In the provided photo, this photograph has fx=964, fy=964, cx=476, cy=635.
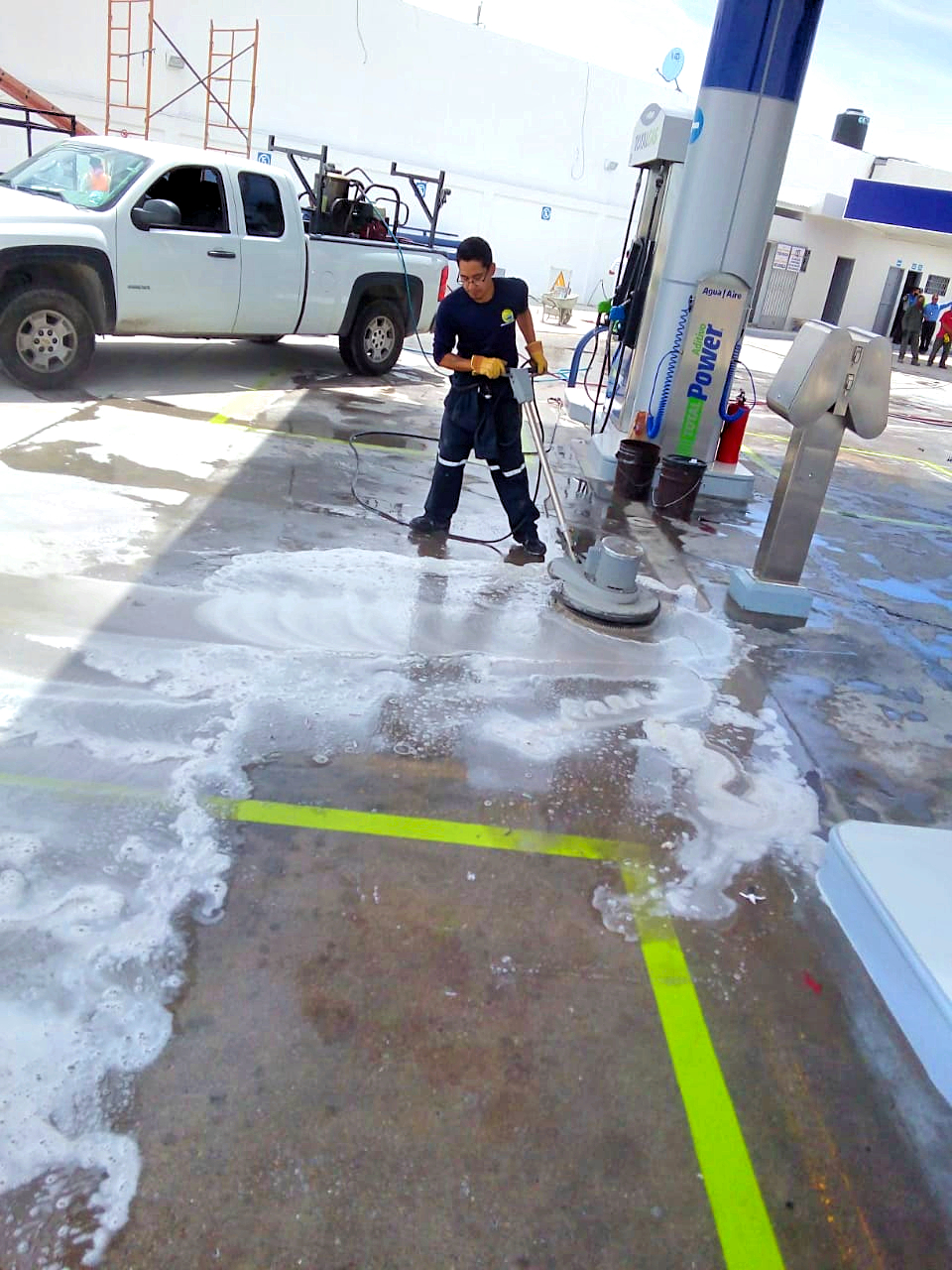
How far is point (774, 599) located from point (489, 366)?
228 centimetres

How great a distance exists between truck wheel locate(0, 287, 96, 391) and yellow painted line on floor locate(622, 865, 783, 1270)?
23.1 ft

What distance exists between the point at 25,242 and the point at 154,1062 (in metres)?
7.03

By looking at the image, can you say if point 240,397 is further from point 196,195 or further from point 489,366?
point 489,366

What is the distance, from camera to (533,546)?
6.25 m

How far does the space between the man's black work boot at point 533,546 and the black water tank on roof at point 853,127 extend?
1546 inches

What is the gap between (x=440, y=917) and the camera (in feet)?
10.0

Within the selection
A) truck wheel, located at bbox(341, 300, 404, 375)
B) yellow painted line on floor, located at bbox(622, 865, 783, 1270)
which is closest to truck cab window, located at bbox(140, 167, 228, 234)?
truck wheel, located at bbox(341, 300, 404, 375)

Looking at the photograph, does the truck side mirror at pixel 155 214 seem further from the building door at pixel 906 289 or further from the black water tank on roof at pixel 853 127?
the black water tank on roof at pixel 853 127

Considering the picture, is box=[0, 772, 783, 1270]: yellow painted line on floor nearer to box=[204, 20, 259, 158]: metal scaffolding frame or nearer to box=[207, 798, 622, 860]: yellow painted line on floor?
box=[207, 798, 622, 860]: yellow painted line on floor

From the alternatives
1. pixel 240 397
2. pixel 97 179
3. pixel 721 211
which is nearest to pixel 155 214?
pixel 97 179

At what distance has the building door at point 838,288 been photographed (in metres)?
32.5

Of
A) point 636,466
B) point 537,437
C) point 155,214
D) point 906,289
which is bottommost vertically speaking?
point 636,466

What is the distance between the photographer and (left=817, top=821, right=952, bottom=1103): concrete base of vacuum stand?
107 inches

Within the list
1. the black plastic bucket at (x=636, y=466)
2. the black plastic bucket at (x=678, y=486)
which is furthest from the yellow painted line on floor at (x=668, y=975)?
the black plastic bucket at (x=636, y=466)
